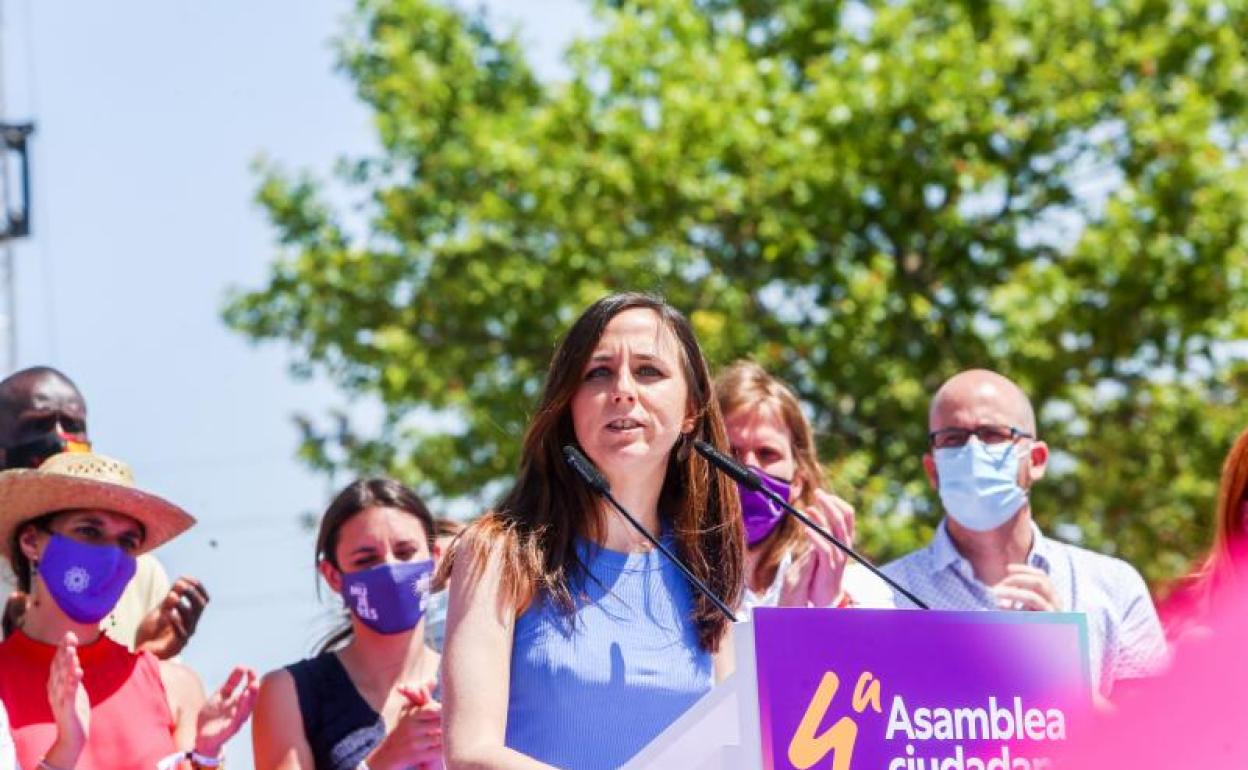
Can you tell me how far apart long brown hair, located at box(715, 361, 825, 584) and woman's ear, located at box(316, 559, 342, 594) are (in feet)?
4.00

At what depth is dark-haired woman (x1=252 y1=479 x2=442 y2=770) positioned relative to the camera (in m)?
4.96

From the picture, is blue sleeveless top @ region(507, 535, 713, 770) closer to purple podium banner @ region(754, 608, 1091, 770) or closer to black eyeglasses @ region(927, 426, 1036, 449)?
purple podium banner @ region(754, 608, 1091, 770)

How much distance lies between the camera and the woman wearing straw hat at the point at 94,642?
4645 millimetres

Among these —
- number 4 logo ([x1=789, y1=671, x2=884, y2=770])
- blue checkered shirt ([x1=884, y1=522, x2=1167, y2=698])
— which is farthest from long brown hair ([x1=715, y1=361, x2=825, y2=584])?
number 4 logo ([x1=789, y1=671, x2=884, y2=770])

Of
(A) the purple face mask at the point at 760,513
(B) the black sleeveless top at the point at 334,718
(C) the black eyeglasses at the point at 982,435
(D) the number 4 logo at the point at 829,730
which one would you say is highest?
(C) the black eyeglasses at the point at 982,435

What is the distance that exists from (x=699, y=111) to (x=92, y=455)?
31.2 feet

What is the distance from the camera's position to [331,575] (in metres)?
5.38

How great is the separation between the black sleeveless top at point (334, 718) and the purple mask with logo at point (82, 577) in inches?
22.3

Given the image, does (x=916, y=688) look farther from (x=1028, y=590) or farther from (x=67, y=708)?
(x=67, y=708)

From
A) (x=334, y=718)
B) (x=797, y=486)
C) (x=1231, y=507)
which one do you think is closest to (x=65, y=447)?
(x=334, y=718)

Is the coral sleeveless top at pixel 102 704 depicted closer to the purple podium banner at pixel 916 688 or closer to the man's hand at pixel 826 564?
the man's hand at pixel 826 564

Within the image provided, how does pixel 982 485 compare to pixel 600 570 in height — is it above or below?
above

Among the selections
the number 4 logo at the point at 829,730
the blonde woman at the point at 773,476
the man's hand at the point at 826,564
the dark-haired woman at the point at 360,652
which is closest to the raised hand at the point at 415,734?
the dark-haired woman at the point at 360,652

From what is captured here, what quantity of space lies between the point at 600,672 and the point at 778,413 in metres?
2.19
